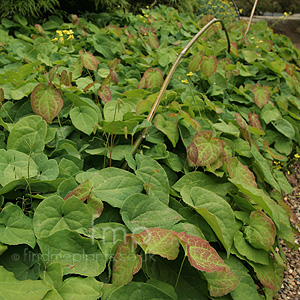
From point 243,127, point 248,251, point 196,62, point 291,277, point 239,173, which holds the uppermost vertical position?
point 196,62

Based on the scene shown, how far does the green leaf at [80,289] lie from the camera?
78 centimetres

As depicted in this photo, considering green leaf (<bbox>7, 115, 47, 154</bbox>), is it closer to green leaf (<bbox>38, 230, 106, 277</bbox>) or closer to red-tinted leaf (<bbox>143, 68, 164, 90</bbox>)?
green leaf (<bbox>38, 230, 106, 277</bbox>)

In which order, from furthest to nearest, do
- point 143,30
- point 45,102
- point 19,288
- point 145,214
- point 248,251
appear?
point 143,30
point 45,102
point 248,251
point 145,214
point 19,288

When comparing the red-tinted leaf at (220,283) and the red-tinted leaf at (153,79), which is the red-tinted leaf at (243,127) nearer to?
the red-tinted leaf at (153,79)

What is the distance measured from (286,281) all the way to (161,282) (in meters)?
0.79

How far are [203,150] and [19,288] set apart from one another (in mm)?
807

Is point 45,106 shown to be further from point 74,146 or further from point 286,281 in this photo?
point 286,281

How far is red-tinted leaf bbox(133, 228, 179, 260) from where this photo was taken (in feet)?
2.72

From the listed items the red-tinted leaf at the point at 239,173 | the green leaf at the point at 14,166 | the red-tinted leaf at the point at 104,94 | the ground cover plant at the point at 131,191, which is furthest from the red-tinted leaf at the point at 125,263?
the red-tinted leaf at the point at 104,94

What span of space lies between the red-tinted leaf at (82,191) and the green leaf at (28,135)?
270mm

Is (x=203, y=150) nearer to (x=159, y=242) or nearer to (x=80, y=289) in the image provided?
(x=159, y=242)

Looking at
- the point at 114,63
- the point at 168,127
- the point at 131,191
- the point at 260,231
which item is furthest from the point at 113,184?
the point at 114,63

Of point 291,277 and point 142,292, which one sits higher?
point 142,292

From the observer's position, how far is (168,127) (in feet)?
4.51
